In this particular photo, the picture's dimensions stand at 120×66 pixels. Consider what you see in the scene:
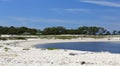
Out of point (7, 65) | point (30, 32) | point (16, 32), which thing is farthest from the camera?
point (30, 32)

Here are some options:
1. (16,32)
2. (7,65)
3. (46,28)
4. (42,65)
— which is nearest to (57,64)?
(42,65)

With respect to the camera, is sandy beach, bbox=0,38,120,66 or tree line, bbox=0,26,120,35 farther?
tree line, bbox=0,26,120,35

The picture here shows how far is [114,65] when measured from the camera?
17.7m

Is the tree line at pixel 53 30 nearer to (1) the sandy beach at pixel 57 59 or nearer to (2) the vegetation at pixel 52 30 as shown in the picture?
(2) the vegetation at pixel 52 30

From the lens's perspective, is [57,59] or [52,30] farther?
[52,30]

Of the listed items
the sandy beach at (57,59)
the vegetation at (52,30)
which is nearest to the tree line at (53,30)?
the vegetation at (52,30)

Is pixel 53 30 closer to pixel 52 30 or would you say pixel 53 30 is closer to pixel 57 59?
pixel 52 30

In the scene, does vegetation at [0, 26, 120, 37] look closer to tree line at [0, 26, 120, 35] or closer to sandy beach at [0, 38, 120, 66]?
tree line at [0, 26, 120, 35]

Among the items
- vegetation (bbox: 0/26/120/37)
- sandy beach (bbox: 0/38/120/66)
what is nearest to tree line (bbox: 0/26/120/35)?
vegetation (bbox: 0/26/120/37)

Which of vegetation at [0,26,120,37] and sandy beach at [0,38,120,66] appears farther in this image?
vegetation at [0,26,120,37]

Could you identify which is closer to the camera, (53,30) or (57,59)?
(57,59)

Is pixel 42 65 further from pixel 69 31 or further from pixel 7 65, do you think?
pixel 69 31

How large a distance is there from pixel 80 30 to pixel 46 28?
17927mm

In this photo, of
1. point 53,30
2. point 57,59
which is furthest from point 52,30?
point 57,59
